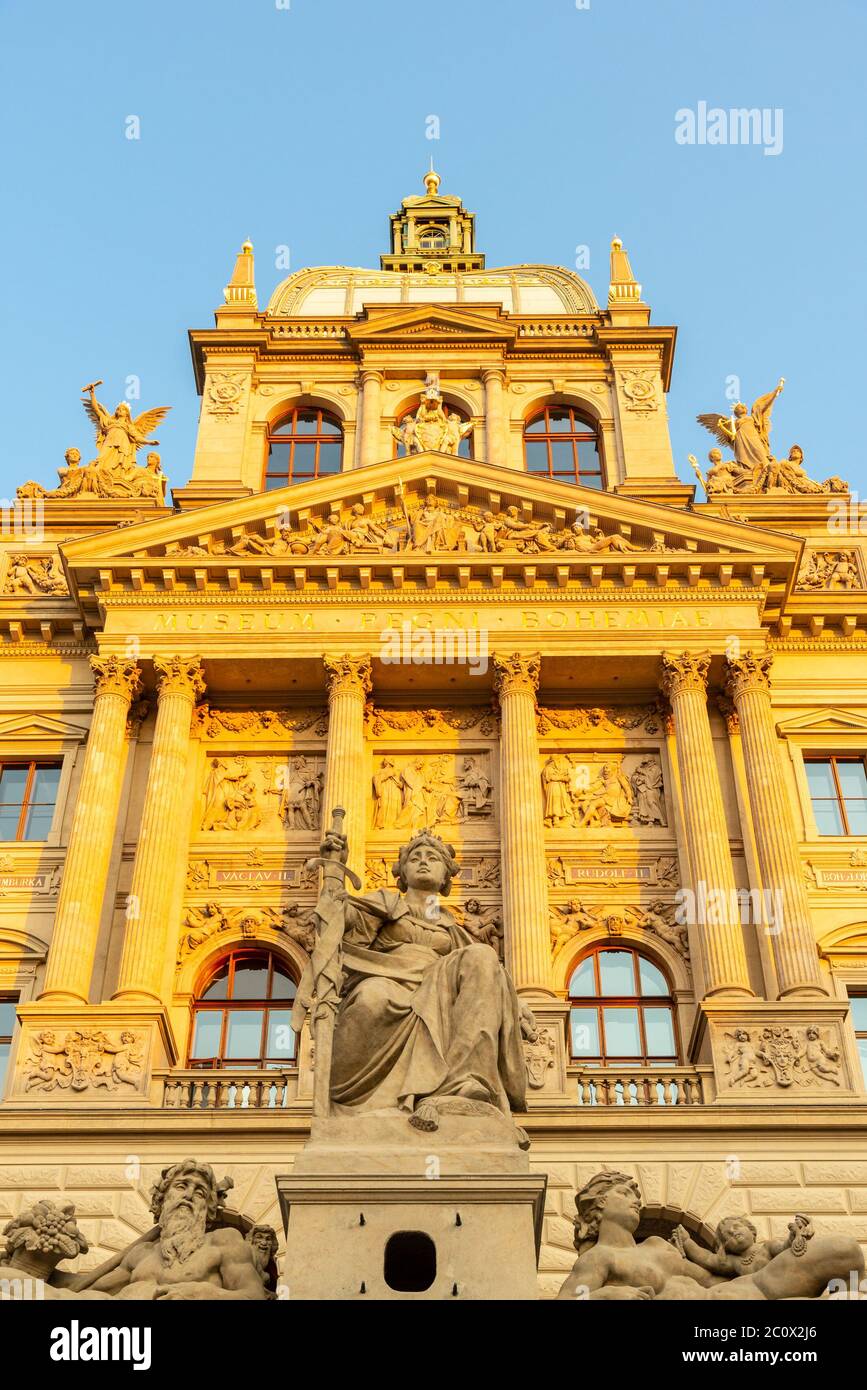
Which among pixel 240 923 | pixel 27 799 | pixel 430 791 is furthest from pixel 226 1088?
pixel 27 799

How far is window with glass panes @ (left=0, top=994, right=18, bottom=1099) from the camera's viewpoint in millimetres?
22609

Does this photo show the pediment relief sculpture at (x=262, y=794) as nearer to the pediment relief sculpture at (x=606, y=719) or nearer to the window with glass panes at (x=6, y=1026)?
the pediment relief sculpture at (x=606, y=719)

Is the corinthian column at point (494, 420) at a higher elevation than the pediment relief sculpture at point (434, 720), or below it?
higher

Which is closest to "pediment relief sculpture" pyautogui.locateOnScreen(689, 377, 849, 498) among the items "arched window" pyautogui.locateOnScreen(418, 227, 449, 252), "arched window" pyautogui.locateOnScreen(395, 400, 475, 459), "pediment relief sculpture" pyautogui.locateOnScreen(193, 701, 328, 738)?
"arched window" pyautogui.locateOnScreen(395, 400, 475, 459)

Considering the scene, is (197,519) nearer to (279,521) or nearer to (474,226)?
(279,521)

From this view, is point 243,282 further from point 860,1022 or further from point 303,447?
point 860,1022

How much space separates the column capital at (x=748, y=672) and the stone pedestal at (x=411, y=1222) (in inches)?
672

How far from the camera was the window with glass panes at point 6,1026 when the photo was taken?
22609 mm

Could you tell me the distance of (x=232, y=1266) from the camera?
343 inches

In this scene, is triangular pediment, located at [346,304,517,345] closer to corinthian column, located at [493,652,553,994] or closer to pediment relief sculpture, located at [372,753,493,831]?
corinthian column, located at [493,652,553,994]

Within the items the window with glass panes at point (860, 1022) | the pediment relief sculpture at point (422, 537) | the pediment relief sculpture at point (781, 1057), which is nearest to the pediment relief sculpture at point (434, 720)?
the pediment relief sculpture at point (422, 537)

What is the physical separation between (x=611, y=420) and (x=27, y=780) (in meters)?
12.3
